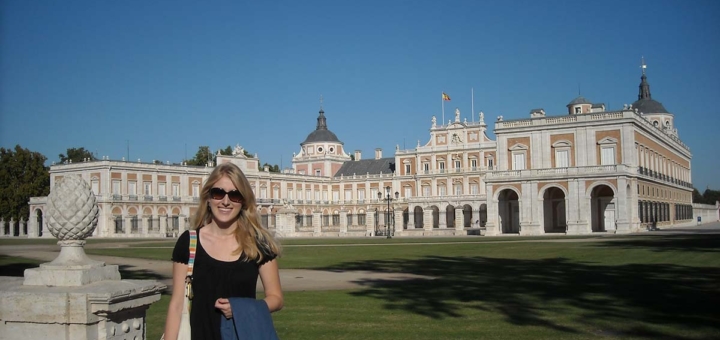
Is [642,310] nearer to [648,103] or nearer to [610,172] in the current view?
[610,172]

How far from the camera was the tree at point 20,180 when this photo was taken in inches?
2749

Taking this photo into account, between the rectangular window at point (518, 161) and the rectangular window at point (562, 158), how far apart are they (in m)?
2.51

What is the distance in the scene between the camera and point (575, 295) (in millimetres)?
12102

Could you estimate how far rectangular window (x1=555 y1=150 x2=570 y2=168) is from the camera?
4925 cm

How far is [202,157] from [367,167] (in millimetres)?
22677

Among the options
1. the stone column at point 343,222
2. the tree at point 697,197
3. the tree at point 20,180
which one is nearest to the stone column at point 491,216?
the stone column at point 343,222

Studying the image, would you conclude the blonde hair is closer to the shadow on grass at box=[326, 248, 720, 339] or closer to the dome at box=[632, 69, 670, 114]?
the shadow on grass at box=[326, 248, 720, 339]

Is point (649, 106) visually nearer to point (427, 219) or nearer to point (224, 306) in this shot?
point (427, 219)

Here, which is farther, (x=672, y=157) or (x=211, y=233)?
(x=672, y=157)

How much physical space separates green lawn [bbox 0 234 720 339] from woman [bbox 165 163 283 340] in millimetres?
4866

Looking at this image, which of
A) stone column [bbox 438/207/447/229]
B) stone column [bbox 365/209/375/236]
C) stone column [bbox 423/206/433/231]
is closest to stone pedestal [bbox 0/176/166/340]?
stone column [bbox 365/209/375/236]

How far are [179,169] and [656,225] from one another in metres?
48.7

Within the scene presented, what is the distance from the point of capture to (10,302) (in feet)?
15.9

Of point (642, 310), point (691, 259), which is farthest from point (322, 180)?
point (642, 310)
